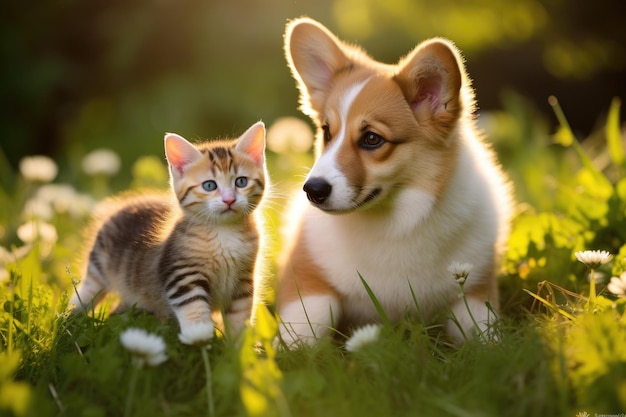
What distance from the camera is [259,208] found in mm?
2941

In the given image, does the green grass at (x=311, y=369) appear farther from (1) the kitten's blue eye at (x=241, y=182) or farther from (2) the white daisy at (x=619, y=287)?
(1) the kitten's blue eye at (x=241, y=182)

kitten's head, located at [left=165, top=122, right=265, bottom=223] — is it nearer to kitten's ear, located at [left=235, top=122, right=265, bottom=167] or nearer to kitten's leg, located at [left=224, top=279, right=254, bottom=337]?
kitten's ear, located at [left=235, top=122, right=265, bottom=167]

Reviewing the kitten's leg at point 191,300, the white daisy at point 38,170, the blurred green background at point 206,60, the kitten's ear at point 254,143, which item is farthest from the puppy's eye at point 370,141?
the blurred green background at point 206,60

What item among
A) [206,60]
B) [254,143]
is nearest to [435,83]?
[254,143]

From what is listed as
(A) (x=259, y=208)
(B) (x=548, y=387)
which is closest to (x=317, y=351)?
(A) (x=259, y=208)

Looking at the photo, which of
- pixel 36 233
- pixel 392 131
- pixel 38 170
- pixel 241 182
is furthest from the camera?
pixel 38 170

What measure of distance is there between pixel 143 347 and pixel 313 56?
1.67 meters

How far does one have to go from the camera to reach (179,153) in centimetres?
281

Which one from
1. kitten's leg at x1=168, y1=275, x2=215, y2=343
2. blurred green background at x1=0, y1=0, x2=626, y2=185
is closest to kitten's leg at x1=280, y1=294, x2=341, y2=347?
kitten's leg at x1=168, y1=275, x2=215, y2=343

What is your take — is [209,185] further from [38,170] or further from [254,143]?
[38,170]

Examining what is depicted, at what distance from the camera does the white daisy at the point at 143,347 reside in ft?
7.20

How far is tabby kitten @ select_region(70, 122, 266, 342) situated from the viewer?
8.95ft

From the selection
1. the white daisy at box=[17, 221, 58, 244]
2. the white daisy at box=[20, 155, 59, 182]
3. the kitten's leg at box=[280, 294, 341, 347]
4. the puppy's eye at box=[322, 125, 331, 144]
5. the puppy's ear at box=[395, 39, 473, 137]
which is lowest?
the kitten's leg at box=[280, 294, 341, 347]

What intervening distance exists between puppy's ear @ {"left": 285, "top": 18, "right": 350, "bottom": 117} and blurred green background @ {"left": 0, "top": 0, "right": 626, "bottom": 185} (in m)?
4.05
